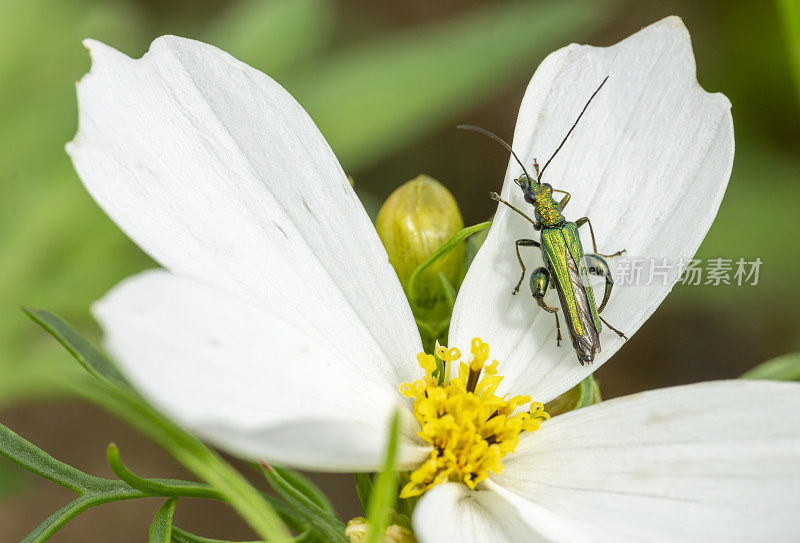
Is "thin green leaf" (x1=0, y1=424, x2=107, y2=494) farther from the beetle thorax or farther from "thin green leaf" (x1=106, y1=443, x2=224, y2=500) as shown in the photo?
the beetle thorax

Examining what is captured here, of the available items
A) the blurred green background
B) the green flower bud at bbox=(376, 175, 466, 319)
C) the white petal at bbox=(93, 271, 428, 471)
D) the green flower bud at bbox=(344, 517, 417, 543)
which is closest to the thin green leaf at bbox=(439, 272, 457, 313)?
the green flower bud at bbox=(376, 175, 466, 319)

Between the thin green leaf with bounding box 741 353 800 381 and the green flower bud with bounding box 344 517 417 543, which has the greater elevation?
the thin green leaf with bounding box 741 353 800 381

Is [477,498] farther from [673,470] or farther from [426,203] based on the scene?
[426,203]

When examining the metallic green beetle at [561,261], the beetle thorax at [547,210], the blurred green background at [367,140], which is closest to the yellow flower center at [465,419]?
the metallic green beetle at [561,261]

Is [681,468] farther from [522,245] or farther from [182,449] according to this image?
[182,449]

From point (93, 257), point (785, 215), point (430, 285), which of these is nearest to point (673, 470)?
point (430, 285)
